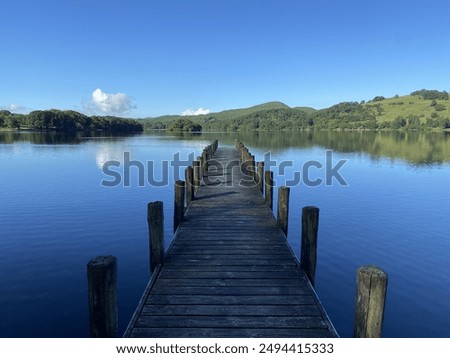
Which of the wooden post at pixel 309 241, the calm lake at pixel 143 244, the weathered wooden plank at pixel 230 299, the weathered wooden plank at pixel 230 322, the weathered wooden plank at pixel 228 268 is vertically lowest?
the calm lake at pixel 143 244

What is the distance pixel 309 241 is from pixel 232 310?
109 inches

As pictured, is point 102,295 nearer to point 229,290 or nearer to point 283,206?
point 229,290

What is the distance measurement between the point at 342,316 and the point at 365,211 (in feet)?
34.7

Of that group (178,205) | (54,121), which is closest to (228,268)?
(178,205)

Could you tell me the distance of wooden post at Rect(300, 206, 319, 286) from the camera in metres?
7.16

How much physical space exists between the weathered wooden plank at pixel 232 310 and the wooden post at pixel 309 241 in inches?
62.0

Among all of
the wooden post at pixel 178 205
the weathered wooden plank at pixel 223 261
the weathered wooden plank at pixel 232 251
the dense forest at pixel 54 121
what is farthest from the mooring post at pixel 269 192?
the dense forest at pixel 54 121

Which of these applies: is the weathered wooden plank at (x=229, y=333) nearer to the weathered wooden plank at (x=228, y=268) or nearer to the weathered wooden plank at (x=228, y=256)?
the weathered wooden plank at (x=228, y=268)

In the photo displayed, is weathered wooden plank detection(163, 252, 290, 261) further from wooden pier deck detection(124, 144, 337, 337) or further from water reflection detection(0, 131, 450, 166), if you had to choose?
water reflection detection(0, 131, 450, 166)

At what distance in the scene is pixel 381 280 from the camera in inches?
163

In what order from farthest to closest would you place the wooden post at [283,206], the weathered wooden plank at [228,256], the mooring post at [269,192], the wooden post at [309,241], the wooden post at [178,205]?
the mooring post at [269,192], the wooden post at [178,205], the wooden post at [283,206], the weathered wooden plank at [228,256], the wooden post at [309,241]

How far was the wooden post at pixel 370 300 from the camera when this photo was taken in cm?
416
